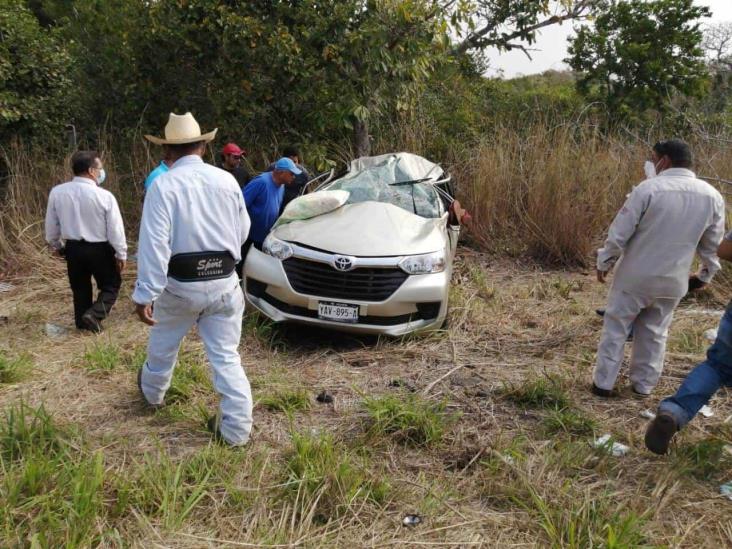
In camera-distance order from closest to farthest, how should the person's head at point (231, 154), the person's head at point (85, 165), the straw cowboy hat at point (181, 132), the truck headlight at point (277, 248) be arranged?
1. the straw cowboy hat at point (181, 132)
2. the truck headlight at point (277, 248)
3. the person's head at point (85, 165)
4. the person's head at point (231, 154)

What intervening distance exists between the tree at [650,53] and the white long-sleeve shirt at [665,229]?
11815 mm

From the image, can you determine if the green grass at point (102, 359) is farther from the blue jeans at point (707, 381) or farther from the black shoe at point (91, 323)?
the blue jeans at point (707, 381)

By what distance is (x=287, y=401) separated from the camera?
384 centimetres

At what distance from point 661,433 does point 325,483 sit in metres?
1.75

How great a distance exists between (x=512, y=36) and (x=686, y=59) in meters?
5.58

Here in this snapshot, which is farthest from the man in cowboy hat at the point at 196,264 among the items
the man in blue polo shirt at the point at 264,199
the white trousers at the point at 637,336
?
the man in blue polo shirt at the point at 264,199

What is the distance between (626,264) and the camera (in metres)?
3.89

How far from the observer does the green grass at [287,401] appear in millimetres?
3809

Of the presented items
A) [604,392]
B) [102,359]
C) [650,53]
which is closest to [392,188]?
[604,392]

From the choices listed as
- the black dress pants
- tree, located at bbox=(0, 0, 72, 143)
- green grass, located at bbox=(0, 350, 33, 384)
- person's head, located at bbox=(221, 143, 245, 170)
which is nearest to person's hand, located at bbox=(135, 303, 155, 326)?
green grass, located at bbox=(0, 350, 33, 384)

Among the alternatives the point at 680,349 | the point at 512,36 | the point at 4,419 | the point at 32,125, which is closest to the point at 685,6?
the point at 512,36

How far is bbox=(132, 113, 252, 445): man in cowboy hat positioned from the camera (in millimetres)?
3092

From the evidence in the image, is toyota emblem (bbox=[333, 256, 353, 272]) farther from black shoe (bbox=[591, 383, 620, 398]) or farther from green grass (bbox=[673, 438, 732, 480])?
green grass (bbox=[673, 438, 732, 480])

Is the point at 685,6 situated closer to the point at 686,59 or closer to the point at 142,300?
the point at 686,59
